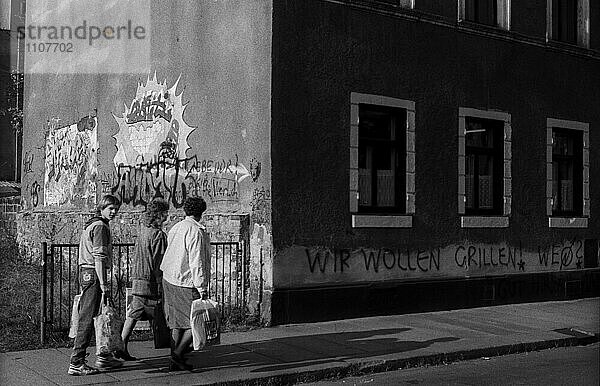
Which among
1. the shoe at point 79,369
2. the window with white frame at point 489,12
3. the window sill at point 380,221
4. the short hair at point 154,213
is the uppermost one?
the window with white frame at point 489,12

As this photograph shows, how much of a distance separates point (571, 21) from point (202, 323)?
40.7 ft

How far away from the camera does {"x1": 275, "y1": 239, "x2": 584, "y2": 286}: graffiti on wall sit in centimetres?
1232

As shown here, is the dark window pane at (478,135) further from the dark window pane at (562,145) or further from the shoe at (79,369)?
the shoe at (79,369)

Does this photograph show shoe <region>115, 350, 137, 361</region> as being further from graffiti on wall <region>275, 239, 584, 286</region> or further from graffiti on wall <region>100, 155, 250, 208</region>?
graffiti on wall <region>100, 155, 250, 208</region>

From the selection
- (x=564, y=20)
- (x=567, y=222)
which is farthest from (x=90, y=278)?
(x=564, y=20)

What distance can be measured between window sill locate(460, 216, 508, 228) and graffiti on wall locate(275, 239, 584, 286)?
37 cm

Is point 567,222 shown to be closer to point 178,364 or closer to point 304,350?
point 304,350

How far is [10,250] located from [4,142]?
14.5 metres

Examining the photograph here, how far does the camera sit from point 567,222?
1634cm

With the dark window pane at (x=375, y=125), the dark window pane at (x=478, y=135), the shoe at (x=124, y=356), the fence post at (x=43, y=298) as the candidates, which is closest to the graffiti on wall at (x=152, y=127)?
the dark window pane at (x=375, y=125)

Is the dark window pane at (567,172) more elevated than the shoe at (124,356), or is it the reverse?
the dark window pane at (567,172)

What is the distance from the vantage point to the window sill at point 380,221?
12898 millimetres

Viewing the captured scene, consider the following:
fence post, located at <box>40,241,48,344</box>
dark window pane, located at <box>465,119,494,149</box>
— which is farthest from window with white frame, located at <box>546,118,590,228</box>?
fence post, located at <box>40,241,48,344</box>

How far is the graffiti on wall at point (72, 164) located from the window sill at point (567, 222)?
32.4ft
